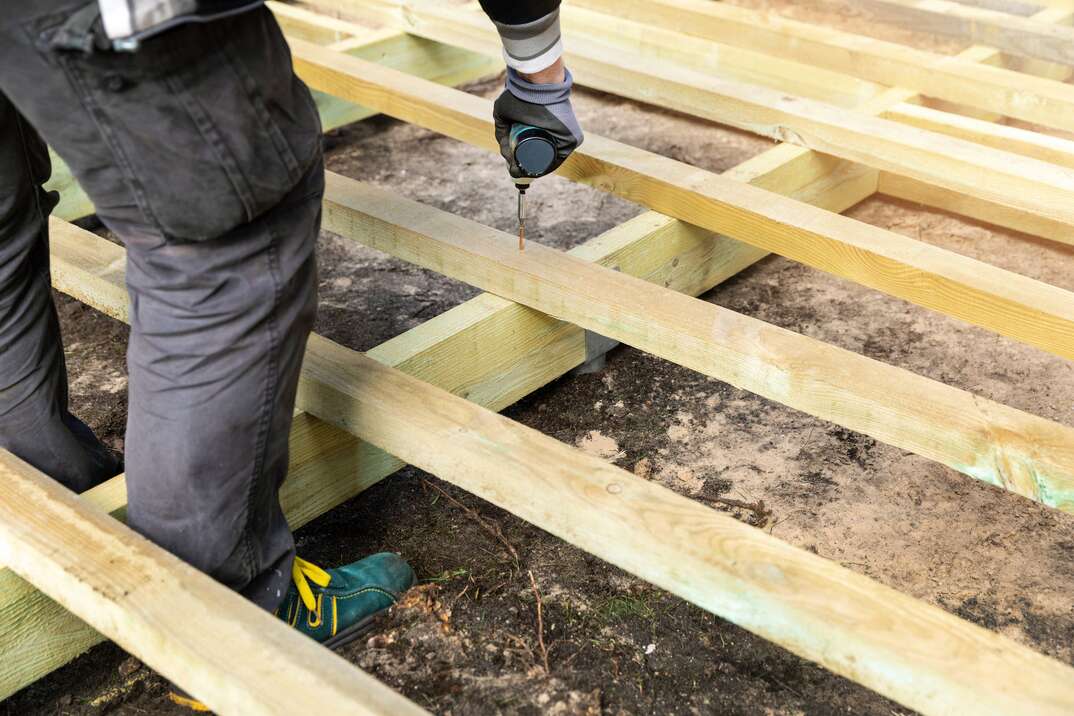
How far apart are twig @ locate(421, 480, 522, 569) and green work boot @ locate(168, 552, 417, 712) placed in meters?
0.19

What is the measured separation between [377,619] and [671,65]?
189 centimetres

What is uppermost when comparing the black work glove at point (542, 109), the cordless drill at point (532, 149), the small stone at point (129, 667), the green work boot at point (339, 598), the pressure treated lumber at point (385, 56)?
the black work glove at point (542, 109)

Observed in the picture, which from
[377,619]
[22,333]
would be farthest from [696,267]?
[22,333]

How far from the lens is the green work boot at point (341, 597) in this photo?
5.33 ft

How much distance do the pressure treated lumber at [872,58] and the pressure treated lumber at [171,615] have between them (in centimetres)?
239

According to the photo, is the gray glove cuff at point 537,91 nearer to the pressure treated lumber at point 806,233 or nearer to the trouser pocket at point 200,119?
the pressure treated lumber at point 806,233

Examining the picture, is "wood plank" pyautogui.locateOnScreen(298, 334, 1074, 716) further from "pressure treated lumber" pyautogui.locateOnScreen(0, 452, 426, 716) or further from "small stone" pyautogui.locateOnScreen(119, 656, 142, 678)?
"small stone" pyautogui.locateOnScreen(119, 656, 142, 678)

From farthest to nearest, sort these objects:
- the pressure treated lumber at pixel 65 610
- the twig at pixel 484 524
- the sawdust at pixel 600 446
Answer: the sawdust at pixel 600 446 < the twig at pixel 484 524 < the pressure treated lumber at pixel 65 610

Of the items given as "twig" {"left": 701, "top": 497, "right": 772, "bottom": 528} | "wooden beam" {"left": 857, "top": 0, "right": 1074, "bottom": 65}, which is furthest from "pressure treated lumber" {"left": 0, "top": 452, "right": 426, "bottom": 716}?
"wooden beam" {"left": 857, "top": 0, "right": 1074, "bottom": 65}

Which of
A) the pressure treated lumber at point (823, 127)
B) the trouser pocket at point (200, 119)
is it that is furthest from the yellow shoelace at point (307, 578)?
the pressure treated lumber at point (823, 127)

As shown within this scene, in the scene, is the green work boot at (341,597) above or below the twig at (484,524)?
above

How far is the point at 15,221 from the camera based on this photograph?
1.60m

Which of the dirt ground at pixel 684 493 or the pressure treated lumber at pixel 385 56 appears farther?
the pressure treated lumber at pixel 385 56

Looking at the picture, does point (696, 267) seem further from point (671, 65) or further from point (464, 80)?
point (464, 80)
